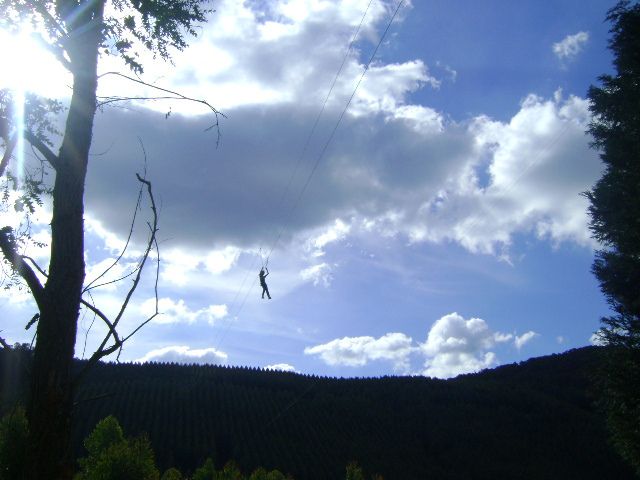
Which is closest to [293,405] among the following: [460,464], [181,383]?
[181,383]

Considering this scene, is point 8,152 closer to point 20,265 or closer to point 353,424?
point 20,265

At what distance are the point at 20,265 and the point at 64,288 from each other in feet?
1.10

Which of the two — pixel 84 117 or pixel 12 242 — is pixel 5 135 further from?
pixel 12 242

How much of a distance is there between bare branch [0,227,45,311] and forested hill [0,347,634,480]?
7967cm

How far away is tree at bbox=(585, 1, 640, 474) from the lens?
49.1 ft

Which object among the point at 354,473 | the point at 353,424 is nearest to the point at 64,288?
the point at 354,473

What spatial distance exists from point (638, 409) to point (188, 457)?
78.9 metres

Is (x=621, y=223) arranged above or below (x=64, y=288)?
above

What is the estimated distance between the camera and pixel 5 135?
526 cm

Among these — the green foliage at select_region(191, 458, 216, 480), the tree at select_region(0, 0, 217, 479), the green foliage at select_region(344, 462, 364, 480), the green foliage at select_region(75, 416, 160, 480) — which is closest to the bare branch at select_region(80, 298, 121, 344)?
the tree at select_region(0, 0, 217, 479)

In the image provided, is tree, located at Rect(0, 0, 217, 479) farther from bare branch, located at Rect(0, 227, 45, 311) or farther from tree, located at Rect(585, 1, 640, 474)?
tree, located at Rect(585, 1, 640, 474)

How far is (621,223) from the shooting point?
15.6 meters

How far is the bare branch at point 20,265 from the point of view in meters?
4.31

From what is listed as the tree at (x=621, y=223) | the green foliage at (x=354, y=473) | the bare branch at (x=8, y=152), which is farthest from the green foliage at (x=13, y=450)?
the green foliage at (x=354, y=473)
